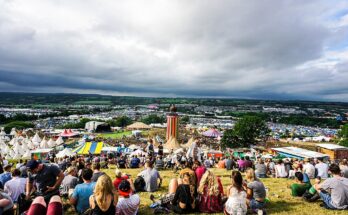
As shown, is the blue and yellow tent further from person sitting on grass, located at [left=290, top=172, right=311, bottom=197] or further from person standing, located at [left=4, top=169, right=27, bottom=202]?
person sitting on grass, located at [left=290, top=172, right=311, bottom=197]

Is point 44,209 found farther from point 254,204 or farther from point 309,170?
point 309,170

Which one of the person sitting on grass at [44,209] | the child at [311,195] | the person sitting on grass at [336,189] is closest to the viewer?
the person sitting on grass at [44,209]

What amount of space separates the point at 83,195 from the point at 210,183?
2686 millimetres

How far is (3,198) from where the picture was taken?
4.31 m

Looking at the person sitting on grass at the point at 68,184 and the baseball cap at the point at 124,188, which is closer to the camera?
the baseball cap at the point at 124,188

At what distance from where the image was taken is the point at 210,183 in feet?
18.4

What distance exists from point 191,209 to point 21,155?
27206mm

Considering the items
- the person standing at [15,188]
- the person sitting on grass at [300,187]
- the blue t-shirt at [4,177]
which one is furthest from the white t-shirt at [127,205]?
the person sitting on grass at [300,187]

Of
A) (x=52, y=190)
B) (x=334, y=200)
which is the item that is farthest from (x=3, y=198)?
(x=334, y=200)

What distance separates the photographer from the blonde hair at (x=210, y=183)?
563cm

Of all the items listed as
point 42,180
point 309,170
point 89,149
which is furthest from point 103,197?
point 89,149

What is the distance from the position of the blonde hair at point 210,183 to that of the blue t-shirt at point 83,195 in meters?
2.32

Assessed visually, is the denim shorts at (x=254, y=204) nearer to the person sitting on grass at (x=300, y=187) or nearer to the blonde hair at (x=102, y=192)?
the person sitting on grass at (x=300, y=187)

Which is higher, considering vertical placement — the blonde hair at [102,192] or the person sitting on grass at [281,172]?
the blonde hair at [102,192]
